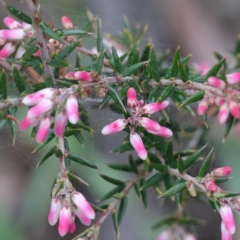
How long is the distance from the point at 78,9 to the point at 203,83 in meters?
1.69

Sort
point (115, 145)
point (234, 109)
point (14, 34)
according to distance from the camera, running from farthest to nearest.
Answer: point (115, 145), point (14, 34), point (234, 109)

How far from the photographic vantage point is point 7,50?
104 cm

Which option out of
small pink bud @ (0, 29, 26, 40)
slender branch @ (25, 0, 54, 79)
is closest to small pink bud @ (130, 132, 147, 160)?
slender branch @ (25, 0, 54, 79)

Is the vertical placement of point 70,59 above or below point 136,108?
below

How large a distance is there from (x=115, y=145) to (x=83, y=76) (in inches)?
35.8

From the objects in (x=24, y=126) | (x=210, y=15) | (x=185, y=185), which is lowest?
(x=210, y=15)

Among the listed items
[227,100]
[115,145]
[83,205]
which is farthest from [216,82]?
[115,145]

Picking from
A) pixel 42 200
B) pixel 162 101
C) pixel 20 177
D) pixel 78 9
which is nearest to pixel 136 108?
pixel 162 101

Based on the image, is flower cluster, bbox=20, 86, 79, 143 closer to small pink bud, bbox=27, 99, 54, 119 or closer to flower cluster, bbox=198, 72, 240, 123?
small pink bud, bbox=27, 99, 54, 119

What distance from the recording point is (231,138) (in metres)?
2.09

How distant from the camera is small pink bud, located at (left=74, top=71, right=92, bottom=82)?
870 mm

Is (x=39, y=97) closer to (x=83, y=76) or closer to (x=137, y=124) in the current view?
(x=83, y=76)

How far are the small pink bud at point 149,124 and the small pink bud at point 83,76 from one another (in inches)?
6.5

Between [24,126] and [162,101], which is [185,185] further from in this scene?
[24,126]
